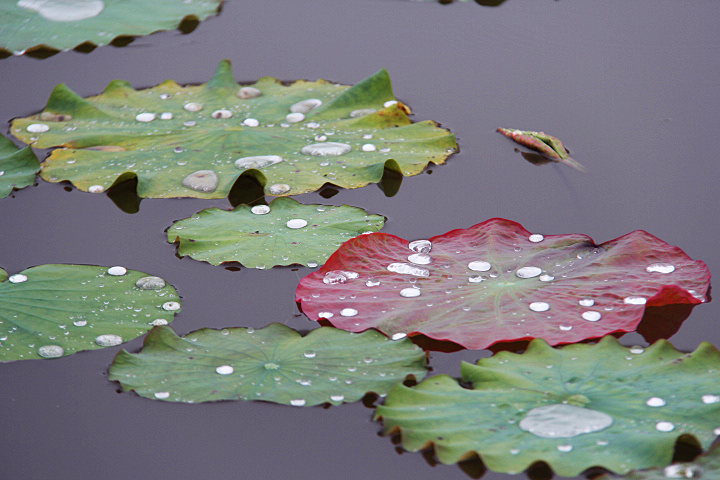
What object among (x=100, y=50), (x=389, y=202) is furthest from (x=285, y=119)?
(x=100, y=50)

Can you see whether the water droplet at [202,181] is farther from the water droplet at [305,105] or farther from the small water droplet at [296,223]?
the water droplet at [305,105]

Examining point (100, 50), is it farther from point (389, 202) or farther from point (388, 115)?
point (389, 202)

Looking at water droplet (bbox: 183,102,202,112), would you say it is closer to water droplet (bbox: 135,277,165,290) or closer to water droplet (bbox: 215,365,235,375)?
water droplet (bbox: 135,277,165,290)

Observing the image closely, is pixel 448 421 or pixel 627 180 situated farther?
pixel 627 180

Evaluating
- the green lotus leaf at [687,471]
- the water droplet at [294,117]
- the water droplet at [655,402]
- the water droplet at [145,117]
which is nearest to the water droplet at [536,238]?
the water droplet at [655,402]

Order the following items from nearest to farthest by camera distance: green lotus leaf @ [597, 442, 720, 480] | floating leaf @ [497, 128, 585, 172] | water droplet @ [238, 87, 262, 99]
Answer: green lotus leaf @ [597, 442, 720, 480], floating leaf @ [497, 128, 585, 172], water droplet @ [238, 87, 262, 99]

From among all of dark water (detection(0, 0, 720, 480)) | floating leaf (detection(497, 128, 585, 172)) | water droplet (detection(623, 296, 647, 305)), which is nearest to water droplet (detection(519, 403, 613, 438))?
dark water (detection(0, 0, 720, 480))
